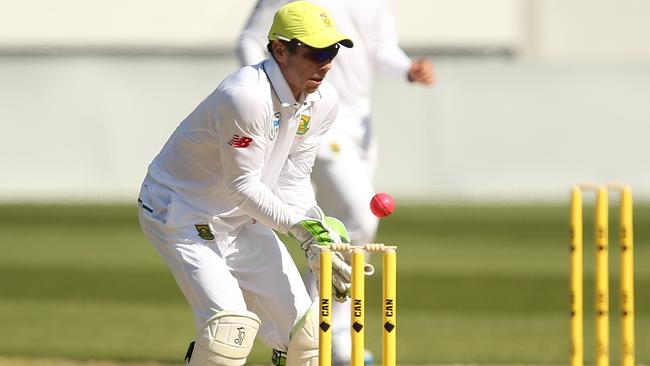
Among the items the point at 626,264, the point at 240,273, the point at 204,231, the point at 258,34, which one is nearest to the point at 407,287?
the point at 258,34

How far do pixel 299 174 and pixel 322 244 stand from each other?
0.63 m

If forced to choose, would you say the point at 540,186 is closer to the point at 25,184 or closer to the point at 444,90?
the point at 444,90

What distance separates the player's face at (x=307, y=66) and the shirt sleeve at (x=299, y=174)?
1.30ft

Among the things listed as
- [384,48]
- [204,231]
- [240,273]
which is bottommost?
[240,273]

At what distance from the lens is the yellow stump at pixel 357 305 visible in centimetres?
454

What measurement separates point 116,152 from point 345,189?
7707 millimetres

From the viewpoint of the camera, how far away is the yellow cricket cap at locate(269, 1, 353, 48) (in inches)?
188

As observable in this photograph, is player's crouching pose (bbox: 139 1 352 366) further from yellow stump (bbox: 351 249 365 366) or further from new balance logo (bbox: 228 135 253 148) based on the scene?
yellow stump (bbox: 351 249 365 366)

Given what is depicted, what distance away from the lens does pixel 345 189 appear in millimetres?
6488

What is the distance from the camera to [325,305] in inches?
182

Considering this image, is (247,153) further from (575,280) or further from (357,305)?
(575,280)

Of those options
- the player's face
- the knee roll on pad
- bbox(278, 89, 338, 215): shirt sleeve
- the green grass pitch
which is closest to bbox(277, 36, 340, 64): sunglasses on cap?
the player's face

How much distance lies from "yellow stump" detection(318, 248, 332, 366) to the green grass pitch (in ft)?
7.73

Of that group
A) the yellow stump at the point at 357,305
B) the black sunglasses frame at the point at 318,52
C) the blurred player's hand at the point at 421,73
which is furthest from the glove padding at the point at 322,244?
the blurred player's hand at the point at 421,73
